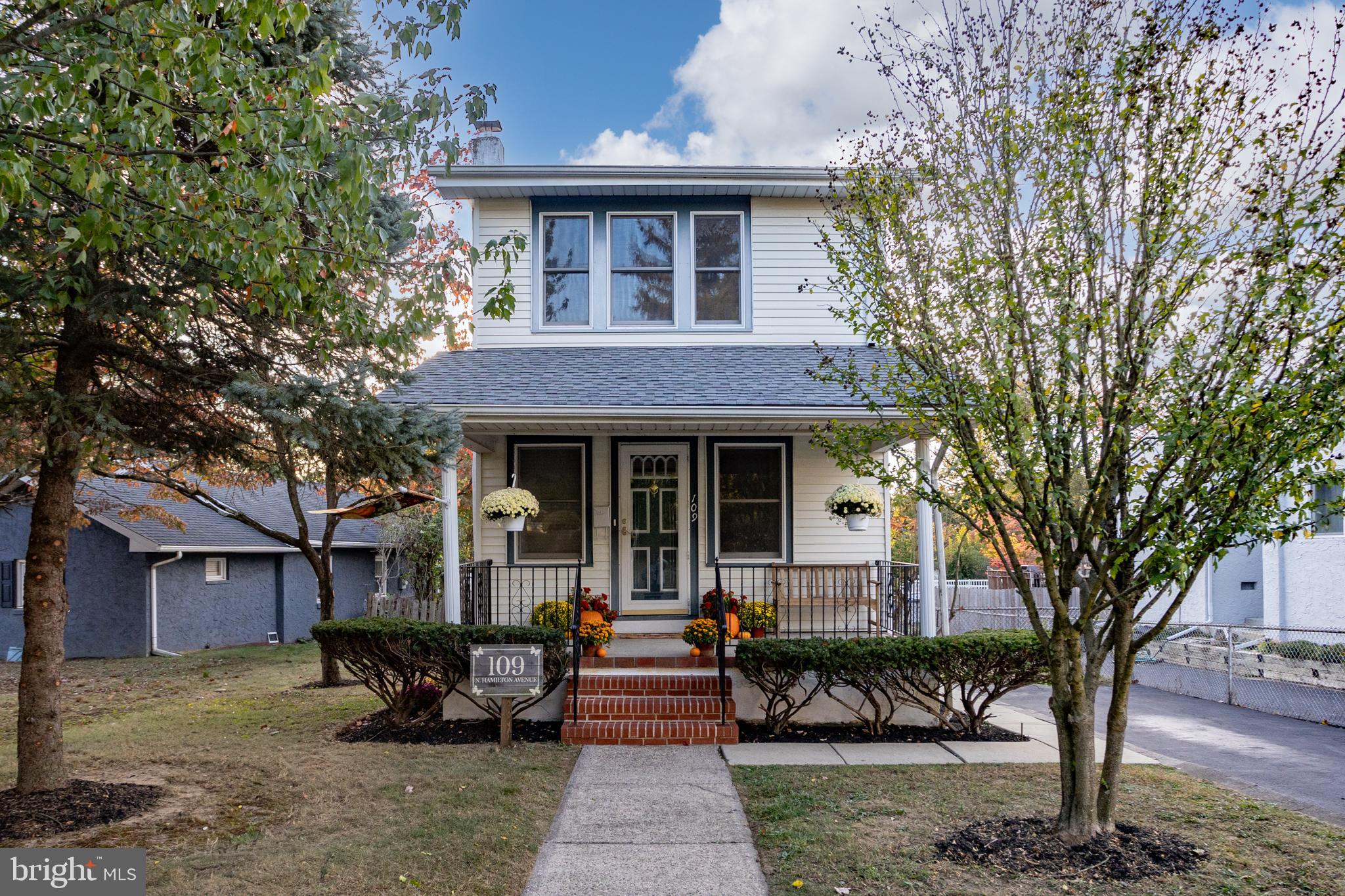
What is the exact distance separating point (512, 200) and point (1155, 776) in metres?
9.11

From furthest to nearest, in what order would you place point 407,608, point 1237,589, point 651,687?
point 1237,589
point 407,608
point 651,687

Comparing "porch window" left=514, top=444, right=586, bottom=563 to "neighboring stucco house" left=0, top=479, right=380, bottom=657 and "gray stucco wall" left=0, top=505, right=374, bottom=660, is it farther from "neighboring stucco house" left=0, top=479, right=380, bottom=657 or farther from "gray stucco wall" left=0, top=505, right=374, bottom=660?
"gray stucco wall" left=0, top=505, right=374, bottom=660

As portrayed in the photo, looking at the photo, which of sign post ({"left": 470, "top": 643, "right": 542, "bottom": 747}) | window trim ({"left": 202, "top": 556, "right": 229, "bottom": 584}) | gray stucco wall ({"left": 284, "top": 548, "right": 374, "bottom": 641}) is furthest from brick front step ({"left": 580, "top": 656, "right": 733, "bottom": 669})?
gray stucco wall ({"left": 284, "top": 548, "right": 374, "bottom": 641})

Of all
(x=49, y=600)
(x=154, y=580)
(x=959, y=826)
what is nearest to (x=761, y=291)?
(x=959, y=826)

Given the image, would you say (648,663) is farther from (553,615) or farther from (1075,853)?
(1075,853)

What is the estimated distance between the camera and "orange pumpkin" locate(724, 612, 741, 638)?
9.22 m

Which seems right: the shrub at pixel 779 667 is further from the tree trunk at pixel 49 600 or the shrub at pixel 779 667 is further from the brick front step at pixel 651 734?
the tree trunk at pixel 49 600

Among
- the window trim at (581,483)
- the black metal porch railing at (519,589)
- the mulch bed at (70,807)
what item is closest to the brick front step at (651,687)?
the black metal porch railing at (519,589)

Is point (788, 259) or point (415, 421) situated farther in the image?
point (788, 259)

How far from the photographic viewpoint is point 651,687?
841 centimetres

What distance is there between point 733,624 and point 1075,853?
4.87 m

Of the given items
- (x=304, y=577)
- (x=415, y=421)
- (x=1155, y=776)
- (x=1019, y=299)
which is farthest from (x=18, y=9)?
(x=304, y=577)

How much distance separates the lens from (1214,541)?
14.0 feet

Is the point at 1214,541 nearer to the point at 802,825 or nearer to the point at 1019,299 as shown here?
the point at 1019,299
